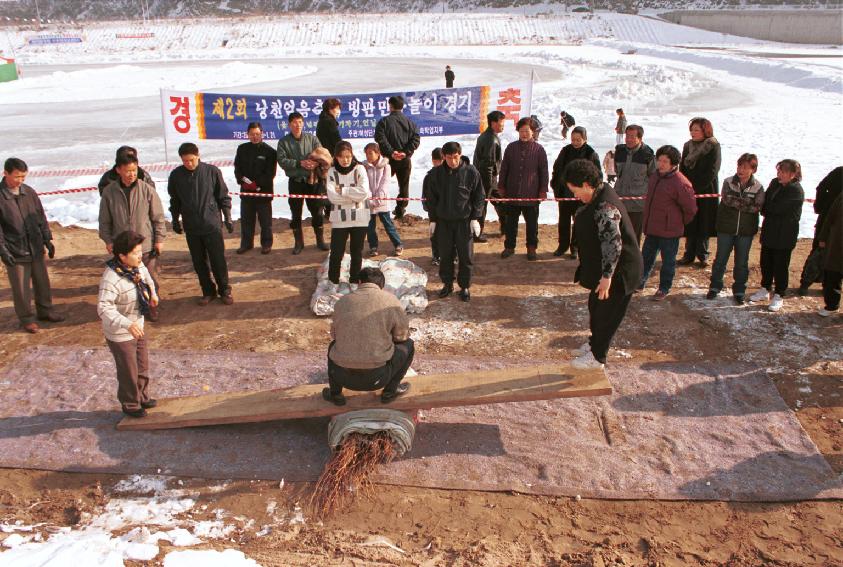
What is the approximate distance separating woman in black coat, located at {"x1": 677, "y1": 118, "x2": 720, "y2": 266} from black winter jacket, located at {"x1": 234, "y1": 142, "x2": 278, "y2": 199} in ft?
17.8

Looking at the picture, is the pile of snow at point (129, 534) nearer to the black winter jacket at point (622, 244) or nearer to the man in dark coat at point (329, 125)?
the black winter jacket at point (622, 244)

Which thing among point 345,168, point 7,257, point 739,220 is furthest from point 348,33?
point 739,220

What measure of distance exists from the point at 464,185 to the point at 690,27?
58.2 m

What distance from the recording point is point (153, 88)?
88.1 feet

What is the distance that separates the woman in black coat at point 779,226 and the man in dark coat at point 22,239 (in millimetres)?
7743

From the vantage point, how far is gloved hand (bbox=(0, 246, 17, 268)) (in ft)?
21.3

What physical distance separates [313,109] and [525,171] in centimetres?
514

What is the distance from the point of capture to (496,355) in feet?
21.1

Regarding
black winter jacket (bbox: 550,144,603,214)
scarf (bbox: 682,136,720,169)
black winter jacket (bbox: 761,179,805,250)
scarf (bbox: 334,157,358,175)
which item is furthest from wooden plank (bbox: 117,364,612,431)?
scarf (bbox: 682,136,720,169)

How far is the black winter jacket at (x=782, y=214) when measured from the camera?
6668mm

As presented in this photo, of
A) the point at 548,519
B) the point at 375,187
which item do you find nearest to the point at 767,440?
the point at 548,519

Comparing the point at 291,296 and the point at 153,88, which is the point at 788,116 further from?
the point at 153,88

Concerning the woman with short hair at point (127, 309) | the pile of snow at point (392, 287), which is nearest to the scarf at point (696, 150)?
the pile of snow at point (392, 287)

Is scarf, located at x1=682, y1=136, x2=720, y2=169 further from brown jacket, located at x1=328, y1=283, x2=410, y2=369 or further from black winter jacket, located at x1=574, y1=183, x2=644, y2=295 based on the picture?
brown jacket, located at x1=328, y1=283, x2=410, y2=369
